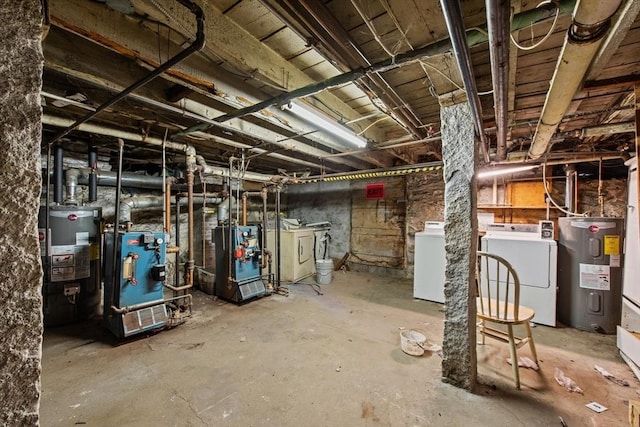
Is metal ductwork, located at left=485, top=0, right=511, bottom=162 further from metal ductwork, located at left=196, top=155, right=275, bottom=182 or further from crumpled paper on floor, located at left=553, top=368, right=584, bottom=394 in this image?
metal ductwork, located at left=196, top=155, right=275, bottom=182

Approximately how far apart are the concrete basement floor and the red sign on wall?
281 cm

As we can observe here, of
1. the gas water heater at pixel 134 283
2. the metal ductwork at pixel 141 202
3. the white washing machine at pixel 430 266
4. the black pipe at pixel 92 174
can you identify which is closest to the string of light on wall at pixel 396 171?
the white washing machine at pixel 430 266

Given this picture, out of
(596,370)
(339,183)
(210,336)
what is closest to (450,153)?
(596,370)

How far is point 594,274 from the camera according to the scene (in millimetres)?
2881

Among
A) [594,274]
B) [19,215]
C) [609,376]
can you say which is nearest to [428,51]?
[19,215]

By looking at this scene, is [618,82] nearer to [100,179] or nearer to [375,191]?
[375,191]

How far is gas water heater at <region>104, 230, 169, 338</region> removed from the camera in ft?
8.62

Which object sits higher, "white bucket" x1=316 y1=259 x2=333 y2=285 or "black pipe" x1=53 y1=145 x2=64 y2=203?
"black pipe" x1=53 y1=145 x2=64 y2=203

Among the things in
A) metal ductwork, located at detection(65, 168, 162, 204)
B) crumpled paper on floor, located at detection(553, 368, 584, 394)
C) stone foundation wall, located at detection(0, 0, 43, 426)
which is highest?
metal ductwork, located at detection(65, 168, 162, 204)

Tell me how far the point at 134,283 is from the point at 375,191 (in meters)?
4.30

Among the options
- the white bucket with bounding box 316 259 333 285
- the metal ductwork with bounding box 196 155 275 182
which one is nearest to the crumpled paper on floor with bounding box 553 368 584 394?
the white bucket with bounding box 316 259 333 285

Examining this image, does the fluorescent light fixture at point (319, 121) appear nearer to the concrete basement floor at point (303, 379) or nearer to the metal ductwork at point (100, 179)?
the concrete basement floor at point (303, 379)

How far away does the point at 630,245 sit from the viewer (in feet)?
8.43

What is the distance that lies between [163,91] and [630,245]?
4561mm
